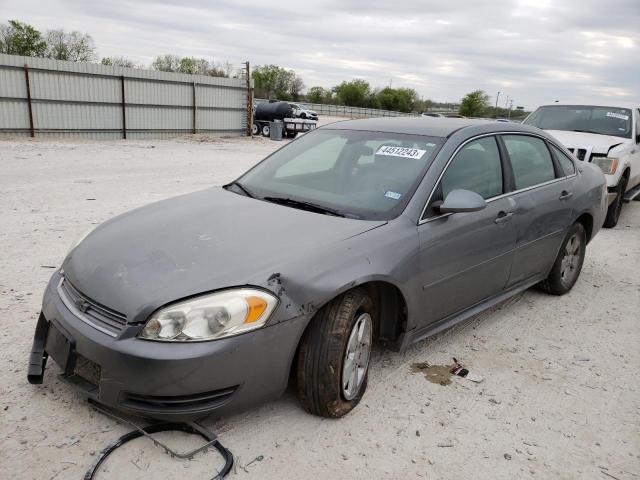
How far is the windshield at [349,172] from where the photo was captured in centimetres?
330

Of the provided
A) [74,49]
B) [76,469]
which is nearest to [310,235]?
[76,469]

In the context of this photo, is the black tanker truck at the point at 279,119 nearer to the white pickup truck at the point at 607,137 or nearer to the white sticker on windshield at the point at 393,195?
the white pickup truck at the point at 607,137

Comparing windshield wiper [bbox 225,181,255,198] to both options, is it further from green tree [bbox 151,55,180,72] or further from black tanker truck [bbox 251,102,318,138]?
green tree [bbox 151,55,180,72]

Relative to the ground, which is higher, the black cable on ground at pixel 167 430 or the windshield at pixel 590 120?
the windshield at pixel 590 120

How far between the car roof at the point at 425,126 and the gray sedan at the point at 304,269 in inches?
0.6

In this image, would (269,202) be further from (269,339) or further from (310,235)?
(269,339)

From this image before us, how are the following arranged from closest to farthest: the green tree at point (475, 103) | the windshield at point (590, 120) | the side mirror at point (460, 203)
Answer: the side mirror at point (460, 203) → the windshield at point (590, 120) → the green tree at point (475, 103)

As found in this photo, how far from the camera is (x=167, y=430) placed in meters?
2.67

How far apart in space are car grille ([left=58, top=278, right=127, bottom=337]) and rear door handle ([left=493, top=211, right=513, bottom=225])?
2522mm

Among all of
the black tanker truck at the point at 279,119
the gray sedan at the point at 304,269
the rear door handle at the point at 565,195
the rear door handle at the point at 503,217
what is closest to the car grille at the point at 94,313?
the gray sedan at the point at 304,269

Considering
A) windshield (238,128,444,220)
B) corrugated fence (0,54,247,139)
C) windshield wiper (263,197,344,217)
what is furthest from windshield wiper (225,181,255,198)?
corrugated fence (0,54,247,139)

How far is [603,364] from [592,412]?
74 centimetres

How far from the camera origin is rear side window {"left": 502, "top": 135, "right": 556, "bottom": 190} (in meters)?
4.14

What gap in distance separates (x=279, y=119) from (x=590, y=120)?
65.3 feet
